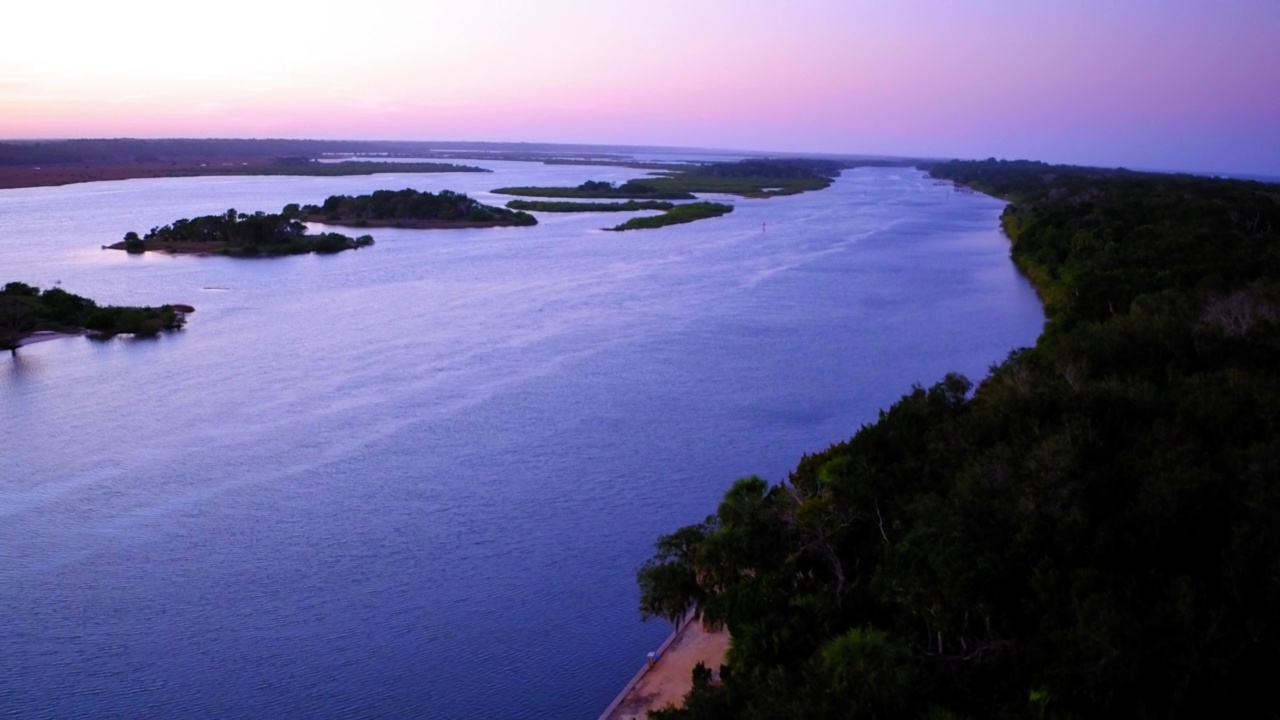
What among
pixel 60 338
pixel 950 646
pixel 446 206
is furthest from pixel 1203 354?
pixel 446 206

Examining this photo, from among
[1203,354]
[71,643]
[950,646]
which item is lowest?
[71,643]

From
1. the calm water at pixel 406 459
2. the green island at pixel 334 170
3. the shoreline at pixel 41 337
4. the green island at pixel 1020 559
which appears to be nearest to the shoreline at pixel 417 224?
the calm water at pixel 406 459

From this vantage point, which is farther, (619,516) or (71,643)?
(619,516)

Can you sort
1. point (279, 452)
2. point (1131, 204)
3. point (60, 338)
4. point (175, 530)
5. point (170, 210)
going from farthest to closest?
point (170, 210) < point (1131, 204) < point (60, 338) < point (279, 452) < point (175, 530)

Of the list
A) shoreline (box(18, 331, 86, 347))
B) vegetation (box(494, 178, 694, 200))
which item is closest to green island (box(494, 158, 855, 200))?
vegetation (box(494, 178, 694, 200))

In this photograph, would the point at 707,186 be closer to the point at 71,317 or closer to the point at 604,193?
the point at 604,193

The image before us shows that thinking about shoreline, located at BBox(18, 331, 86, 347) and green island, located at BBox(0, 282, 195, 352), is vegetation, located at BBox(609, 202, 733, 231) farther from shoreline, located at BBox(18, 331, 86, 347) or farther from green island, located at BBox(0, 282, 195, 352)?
shoreline, located at BBox(18, 331, 86, 347)

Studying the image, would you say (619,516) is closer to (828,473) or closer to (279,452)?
(828,473)
